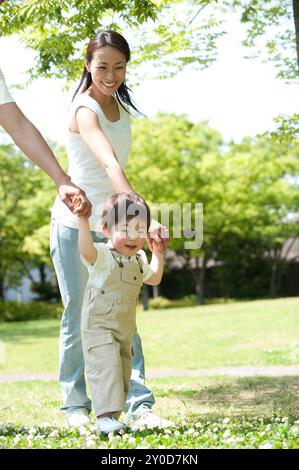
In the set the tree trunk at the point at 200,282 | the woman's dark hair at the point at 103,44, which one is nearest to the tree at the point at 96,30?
the woman's dark hair at the point at 103,44

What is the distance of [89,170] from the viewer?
4.18 meters

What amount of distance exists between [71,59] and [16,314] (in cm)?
2493

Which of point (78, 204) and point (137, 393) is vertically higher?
point (78, 204)

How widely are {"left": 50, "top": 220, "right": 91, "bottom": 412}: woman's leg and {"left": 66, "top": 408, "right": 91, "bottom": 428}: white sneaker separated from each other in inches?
1.4

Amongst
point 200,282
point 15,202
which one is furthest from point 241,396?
point 200,282

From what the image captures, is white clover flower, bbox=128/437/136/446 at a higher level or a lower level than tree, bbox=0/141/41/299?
lower

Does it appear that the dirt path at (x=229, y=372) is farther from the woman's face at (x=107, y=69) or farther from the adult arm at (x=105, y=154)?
the woman's face at (x=107, y=69)

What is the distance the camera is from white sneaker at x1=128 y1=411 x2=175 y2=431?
3.96m

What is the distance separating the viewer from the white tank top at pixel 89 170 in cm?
414

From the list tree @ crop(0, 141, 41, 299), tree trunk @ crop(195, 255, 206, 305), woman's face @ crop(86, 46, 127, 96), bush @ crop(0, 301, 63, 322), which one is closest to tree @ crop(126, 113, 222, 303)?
tree trunk @ crop(195, 255, 206, 305)

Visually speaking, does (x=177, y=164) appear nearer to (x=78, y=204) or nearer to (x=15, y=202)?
(x=15, y=202)

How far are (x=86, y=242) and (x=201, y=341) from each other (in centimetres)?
1236

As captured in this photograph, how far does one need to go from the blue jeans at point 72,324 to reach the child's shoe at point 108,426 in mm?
593

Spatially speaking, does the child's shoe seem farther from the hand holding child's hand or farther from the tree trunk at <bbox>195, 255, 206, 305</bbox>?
the tree trunk at <bbox>195, 255, 206, 305</bbox>
